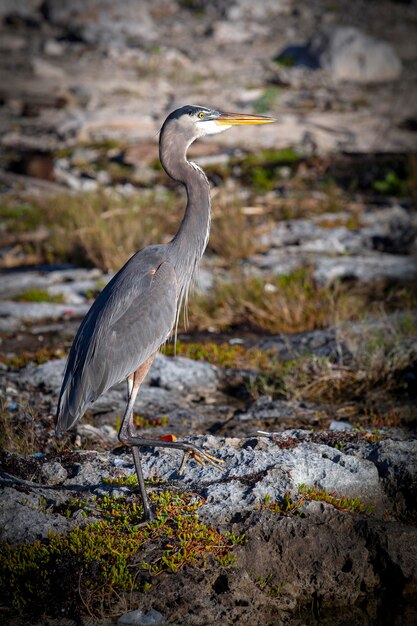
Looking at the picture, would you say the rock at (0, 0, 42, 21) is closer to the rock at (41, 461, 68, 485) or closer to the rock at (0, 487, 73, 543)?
the rock at (41, 461, 68, 485)

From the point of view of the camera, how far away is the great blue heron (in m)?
4.78

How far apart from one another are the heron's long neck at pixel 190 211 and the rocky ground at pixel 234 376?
117 centimetres

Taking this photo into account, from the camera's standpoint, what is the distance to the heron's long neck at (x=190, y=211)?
5199mm

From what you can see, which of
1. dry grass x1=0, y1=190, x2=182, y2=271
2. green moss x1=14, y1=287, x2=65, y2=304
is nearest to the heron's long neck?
green moss x1=14, y1=287, x2=65, y2=304

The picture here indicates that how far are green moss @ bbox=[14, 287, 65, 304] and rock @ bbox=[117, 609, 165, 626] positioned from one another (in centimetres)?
517

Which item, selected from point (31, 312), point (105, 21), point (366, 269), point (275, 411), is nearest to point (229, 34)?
point (105, 21)

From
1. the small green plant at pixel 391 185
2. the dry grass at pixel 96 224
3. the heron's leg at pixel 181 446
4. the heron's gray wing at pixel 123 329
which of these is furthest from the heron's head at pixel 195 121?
the small green plant at pixel 391 185

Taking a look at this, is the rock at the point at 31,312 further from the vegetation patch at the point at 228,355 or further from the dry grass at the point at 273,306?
the vegetation patch at the point at 228,355

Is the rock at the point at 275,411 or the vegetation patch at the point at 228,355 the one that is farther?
the vegetation patch at the point at 228,355

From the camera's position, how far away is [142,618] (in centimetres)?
378

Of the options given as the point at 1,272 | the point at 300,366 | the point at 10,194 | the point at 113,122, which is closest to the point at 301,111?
the point at 113,122

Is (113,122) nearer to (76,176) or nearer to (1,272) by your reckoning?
(76,176)

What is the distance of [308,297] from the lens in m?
7.89

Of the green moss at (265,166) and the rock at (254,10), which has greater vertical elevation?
the rock at (254,10)
